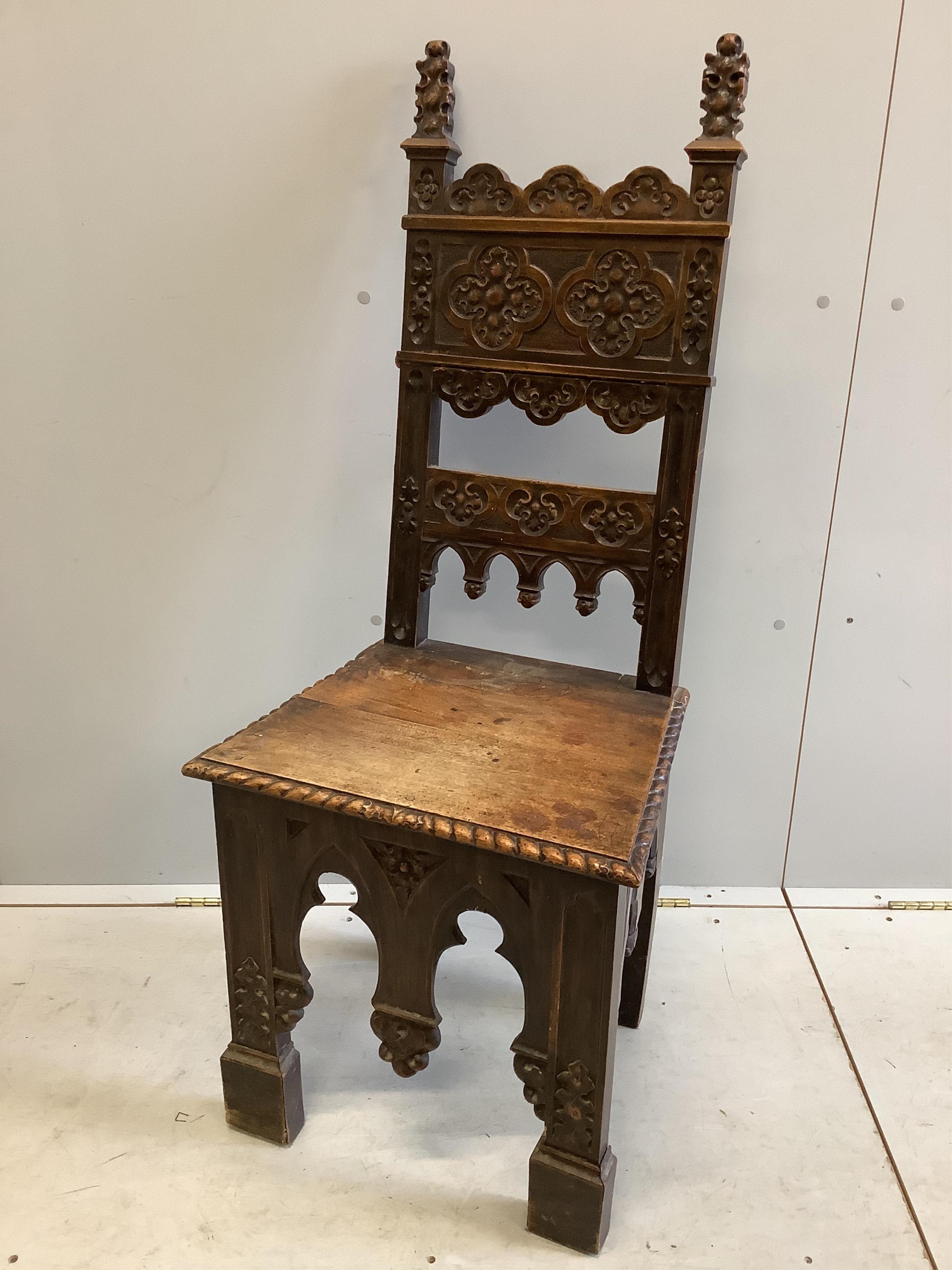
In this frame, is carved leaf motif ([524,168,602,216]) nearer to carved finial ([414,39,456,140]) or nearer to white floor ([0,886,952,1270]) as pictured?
carved finial ([414,39,456,140])

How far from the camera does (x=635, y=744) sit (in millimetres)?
1210

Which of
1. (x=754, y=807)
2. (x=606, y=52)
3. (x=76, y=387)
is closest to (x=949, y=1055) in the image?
(x=754, y=807)

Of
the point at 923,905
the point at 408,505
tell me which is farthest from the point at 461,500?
the point at 923,905

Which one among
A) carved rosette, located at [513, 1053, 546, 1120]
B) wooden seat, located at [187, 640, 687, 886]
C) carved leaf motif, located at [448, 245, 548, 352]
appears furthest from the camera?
carved leaf motif, located at [448, 245, 548, 352]

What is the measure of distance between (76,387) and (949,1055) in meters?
1.82

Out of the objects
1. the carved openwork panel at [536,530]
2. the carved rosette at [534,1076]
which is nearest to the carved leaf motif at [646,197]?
the carved openwork panel at [536,530]

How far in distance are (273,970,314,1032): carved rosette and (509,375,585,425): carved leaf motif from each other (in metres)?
0.85

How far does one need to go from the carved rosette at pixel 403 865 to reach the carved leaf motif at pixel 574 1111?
281mm

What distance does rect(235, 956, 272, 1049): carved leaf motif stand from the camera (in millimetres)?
1236

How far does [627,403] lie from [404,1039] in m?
0.92

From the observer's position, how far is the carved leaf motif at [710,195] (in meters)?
1.23

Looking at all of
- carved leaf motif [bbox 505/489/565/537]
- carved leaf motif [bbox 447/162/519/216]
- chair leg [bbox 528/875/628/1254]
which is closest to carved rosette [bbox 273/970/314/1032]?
chair leg [bbox 528/875/628/1254]

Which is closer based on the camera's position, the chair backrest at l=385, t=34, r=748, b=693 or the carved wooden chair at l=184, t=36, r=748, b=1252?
the carved wooden chair at l=184, t=36, r=748, b=1252

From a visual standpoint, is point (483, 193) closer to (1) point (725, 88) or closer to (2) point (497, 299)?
(2) point (497, 299)
